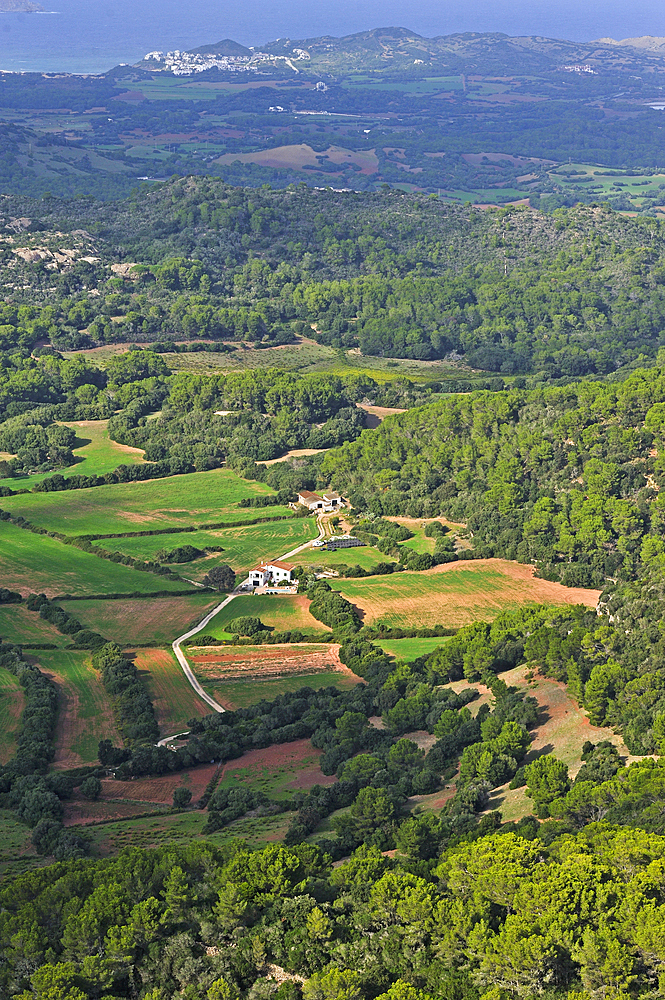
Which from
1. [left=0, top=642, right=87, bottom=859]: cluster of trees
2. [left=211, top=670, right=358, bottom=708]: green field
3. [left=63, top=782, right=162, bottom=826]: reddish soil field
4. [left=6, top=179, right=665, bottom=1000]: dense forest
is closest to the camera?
[left=6, top=179, right=665, bottom=1000]: dense forest

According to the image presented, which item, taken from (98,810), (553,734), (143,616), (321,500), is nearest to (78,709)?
(98,810)

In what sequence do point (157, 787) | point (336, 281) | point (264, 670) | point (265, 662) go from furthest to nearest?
1. point (336, 281)
2. point (265, 662)
3. point (264, 670)
4. point (157, 787)

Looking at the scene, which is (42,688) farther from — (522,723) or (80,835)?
(522,723)

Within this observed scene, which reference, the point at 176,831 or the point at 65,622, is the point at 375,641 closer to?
the point at 65,622

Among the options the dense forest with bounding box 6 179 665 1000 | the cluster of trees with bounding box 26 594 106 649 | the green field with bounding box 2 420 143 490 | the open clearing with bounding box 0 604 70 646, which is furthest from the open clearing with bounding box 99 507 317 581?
the green field with bounding box 2 420 143 490

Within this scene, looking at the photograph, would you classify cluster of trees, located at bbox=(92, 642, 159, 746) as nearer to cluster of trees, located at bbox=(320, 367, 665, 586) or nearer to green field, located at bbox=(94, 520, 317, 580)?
green field, located at bbox=(94, 520, 317, 580)

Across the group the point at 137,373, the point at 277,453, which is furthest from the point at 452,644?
the point at 137,373
